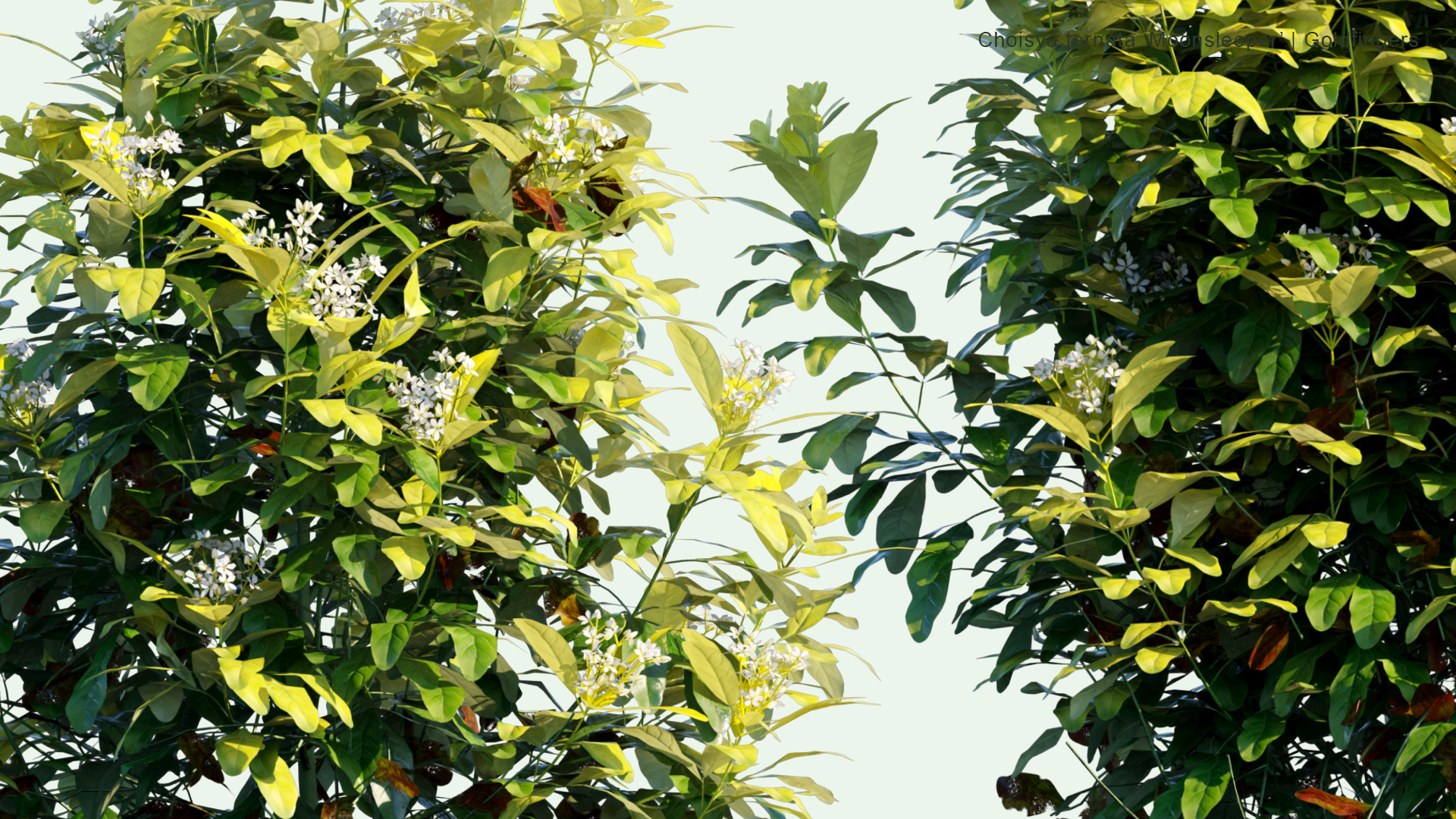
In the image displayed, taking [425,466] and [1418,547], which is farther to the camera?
[1418,547]

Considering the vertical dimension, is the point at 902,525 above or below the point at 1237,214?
below

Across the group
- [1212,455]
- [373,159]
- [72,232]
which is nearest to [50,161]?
[72,232]

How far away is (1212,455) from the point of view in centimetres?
215

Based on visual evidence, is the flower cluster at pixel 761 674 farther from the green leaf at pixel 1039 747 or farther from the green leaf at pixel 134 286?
the green leaf at pixel 134 286

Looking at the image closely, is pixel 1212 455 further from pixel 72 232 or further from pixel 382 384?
pixel 72 232

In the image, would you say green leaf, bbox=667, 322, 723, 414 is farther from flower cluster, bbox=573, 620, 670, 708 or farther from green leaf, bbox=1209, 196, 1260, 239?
green leaf, bbox=1209, 196, 1260, 239

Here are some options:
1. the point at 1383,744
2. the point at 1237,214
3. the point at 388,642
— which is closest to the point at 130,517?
the point at 388,642

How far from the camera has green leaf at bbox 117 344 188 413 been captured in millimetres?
1736

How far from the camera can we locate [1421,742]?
6.18 ft

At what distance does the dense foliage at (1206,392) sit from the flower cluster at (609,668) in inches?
17.4

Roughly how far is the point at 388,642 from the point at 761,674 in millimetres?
517

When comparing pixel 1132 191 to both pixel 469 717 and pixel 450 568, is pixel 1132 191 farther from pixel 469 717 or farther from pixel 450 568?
pixel 469 717

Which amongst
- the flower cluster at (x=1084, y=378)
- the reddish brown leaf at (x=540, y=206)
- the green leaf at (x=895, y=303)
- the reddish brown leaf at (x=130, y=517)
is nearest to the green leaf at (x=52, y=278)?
the reddish brown leaf at (x=130, y=517)

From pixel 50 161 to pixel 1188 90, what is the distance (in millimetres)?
1625
